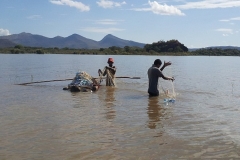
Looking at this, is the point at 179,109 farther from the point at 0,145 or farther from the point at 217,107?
the point at 0,145

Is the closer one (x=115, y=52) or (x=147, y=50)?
(x=115, y=52)

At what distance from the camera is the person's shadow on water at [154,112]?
8617 millimetres

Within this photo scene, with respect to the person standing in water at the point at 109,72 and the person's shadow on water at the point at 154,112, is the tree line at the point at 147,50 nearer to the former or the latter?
the person standing in water at the point at 109,72

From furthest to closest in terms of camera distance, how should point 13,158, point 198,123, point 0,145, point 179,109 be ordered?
point 179,109 → point 198,123 → point 0,145 → point 13,158

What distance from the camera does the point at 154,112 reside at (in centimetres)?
1019

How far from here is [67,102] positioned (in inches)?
478

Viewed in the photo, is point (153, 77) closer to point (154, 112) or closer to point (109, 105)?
point (109, 105)

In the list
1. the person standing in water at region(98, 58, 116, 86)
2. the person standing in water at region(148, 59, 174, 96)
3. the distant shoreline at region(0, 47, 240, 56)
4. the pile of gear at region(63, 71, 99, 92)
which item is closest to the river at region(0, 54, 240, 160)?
the person standing in water at region(148, 59, 174, 96)

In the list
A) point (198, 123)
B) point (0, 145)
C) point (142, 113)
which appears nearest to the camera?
point (0, 145)

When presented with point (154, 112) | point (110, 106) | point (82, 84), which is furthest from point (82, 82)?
point (154, 112)

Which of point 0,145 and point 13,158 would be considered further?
point 0,145

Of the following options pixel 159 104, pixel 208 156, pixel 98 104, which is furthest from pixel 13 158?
pixel 159 104

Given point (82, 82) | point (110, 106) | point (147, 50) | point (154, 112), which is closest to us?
point (154, 112)

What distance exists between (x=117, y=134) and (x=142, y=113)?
104 inches
